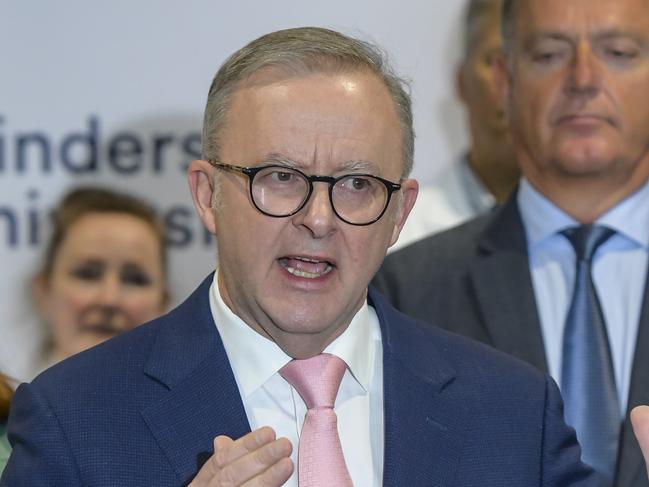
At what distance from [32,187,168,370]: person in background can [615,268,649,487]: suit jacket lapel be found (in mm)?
1227

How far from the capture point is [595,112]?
288 centimetres

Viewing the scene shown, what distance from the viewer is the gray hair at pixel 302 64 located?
6.82 feet

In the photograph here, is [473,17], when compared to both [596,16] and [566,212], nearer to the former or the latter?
[596,16]

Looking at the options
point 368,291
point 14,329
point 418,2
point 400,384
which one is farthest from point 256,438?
point 418,2

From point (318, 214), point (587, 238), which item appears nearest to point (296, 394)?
point (318, 214)

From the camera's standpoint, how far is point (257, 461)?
179 centimetres

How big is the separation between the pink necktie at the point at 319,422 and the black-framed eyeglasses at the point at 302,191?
0.23 m

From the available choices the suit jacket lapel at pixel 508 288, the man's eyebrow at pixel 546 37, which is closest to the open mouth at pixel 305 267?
the suit jacket lapel at pixel 508 288

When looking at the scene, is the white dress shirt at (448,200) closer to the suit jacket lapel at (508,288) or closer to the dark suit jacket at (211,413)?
the suit jacket lapel at (508,288)

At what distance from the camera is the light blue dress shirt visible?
2832 mm

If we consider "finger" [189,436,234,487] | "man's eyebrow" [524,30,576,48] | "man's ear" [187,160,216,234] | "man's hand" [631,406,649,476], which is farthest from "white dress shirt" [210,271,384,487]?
"man's eyebrow" [524,30,576,48]

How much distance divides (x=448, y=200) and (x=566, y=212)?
64cm

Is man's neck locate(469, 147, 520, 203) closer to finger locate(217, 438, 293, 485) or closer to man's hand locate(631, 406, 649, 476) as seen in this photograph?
man's hand locate(631, 406, 649, 476)

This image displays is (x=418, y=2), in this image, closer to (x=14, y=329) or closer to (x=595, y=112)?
(x=595, y=112)
